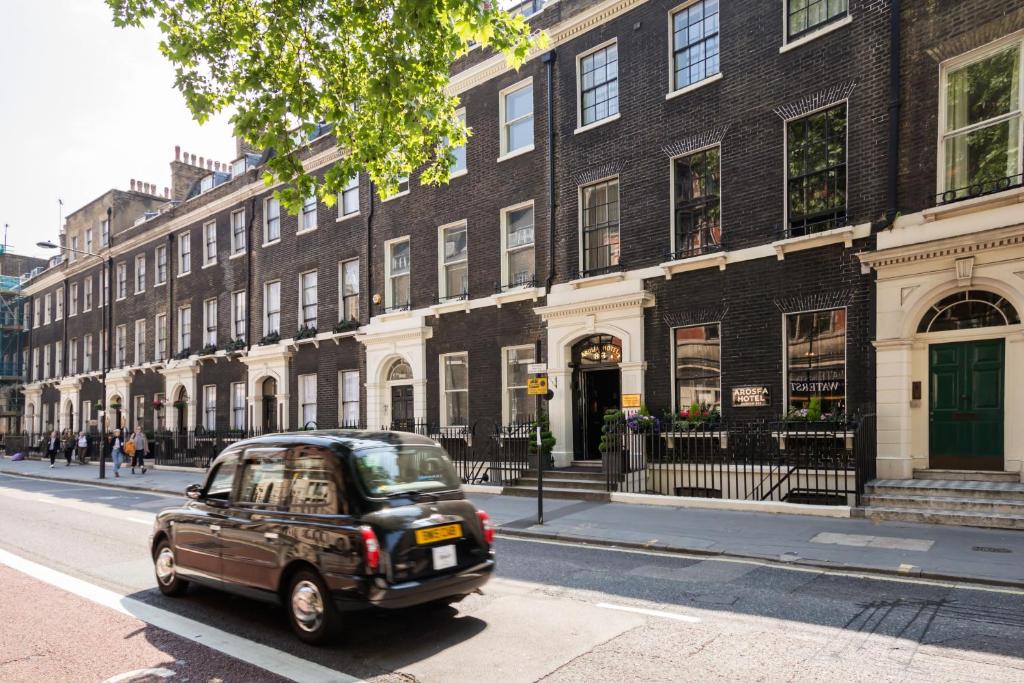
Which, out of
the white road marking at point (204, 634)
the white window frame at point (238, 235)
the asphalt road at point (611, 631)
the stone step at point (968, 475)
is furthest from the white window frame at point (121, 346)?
the stone step at point (968, 475)

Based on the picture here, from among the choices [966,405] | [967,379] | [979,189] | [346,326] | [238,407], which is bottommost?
[238,407]

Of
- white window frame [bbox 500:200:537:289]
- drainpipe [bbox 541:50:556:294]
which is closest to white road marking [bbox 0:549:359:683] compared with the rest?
drainpipe [bbox 541:50:556:294]

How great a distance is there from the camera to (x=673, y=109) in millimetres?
15055

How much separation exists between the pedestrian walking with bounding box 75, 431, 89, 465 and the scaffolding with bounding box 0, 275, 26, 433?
719 inches

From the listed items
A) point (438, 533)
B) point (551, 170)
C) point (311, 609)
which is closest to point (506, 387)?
point (551, 170)

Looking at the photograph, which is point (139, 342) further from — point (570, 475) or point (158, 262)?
point (570, 475)

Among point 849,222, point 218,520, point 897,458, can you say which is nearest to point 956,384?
point 897,458

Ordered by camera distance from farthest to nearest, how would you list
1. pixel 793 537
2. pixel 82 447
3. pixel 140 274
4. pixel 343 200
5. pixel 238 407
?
pixel 140 274 < pixel 82 447 < pixel 238 407 < pixel 343 200 < pixel 793 537

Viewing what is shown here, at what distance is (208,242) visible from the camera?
97.3 feet

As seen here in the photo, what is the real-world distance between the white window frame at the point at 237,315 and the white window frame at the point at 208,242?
2367 millimetres

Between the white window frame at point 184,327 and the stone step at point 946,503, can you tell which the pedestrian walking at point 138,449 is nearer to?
the white window frame at point 184,327

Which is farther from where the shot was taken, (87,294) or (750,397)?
(87,294)

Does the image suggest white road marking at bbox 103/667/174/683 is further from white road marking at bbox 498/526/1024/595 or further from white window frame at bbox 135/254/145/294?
white window frame at bbox 135/254/145/294

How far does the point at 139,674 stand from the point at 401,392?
53.6 feet
